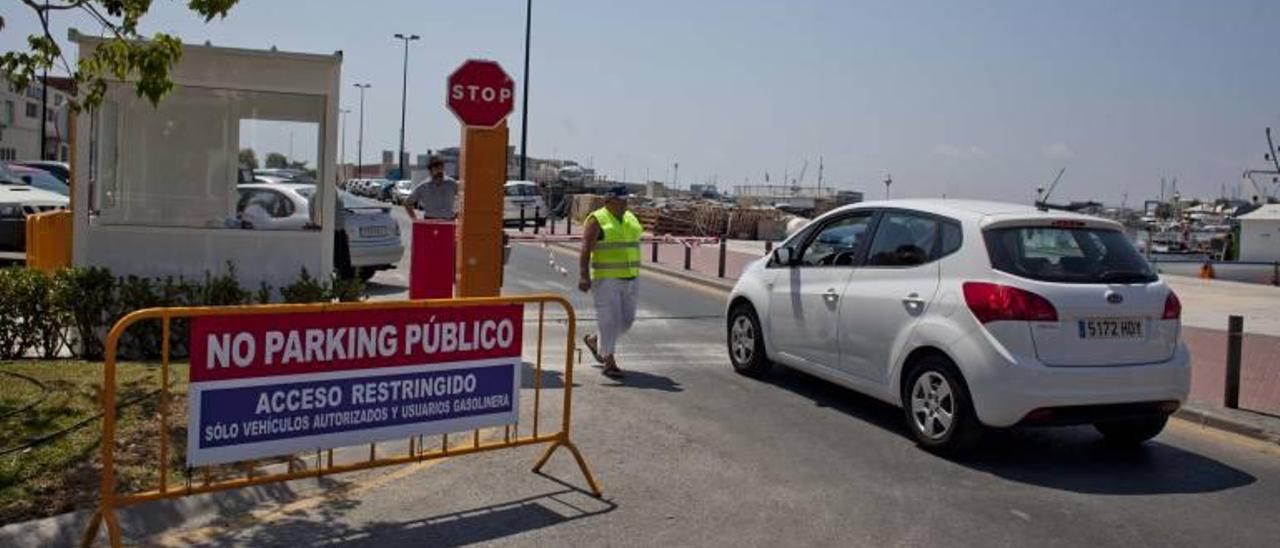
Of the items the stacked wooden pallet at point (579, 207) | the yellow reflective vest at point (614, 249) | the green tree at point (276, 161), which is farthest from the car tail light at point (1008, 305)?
the stacked wooden pallet at point (579, 207)

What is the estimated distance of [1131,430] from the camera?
25.1 feet

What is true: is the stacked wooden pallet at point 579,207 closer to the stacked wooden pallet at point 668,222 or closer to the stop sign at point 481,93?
A: the stacked wooden pallet at point 668,222

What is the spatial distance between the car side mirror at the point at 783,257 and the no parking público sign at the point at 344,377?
3.65 metres

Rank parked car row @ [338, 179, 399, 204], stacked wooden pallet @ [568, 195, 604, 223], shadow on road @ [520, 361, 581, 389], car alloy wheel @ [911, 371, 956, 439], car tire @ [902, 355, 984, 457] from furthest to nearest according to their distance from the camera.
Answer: parked car row @ [338, 179, 399, 204] → stacked wooden pallet @ [568, 195, 604, 223] → shadow on road @ [520, 361, 581, 389] → car alloy wheel @ [911, 371, 956, 439] → car tire @ [902, 355, 984, 457]

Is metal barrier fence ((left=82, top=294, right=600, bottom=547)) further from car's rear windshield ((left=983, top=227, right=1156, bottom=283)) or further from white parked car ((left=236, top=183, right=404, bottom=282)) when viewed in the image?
white parked car ((left=236, top=183, right=404, bottom=282))

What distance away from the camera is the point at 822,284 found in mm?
8547

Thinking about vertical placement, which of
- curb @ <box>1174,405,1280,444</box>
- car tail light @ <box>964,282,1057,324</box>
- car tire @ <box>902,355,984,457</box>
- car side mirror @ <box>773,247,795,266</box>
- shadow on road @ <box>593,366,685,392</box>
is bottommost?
shadow on road @ <box>593,366,685,392</box>

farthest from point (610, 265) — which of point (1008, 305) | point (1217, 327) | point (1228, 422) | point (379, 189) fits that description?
point (379, 189)

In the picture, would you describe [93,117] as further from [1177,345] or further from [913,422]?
[1177,345]

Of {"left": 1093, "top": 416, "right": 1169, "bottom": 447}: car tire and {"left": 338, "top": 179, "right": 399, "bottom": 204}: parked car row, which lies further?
{"left": 338, "top": 179, "right": 399, "bottom": 204}: parked car row

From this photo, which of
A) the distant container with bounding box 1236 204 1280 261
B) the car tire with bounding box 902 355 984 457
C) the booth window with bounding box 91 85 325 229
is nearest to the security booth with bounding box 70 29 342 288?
the booth window with bounding box 91 85 325 229

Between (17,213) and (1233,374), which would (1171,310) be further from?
(17,213)

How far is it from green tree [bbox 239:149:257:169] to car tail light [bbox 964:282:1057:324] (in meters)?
6.88

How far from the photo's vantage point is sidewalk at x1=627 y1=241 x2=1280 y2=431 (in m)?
9.55
